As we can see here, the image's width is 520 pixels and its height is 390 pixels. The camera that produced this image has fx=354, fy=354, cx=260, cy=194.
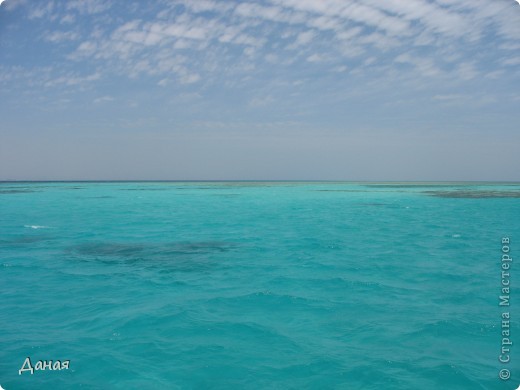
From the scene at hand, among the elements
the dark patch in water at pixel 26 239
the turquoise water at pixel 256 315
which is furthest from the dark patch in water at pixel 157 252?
the dark patch in water at pixel 26 239

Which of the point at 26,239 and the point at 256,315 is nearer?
the point at 256,315

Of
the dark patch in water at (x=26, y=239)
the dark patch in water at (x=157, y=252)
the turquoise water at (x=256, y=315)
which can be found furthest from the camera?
the dark patch in water at (x=26, y=239)

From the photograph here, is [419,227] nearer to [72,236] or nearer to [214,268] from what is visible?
[214,268]

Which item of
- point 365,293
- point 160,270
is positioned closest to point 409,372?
point 365,293

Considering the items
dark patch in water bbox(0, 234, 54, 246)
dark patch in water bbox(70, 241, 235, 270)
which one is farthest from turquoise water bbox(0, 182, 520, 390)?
dark patch in water bbox(0, 234, 54, 246)

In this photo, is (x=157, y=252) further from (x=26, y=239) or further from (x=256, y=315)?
(x=26, y=239)

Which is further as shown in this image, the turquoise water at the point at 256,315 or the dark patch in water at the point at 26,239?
the dark patch in water at the point at 26,239

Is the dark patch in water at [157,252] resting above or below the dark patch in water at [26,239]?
below

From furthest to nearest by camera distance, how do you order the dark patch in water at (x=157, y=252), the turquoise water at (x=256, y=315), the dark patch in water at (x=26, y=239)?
the dark patch in water at (x=26, y=239) < the dark patch in water at (x=157, y=252) < the turquoise water at (x=256, y=315)

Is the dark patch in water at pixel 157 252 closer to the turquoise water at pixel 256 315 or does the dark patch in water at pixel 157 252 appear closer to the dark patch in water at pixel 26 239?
the turquoise water at pixel 256 315

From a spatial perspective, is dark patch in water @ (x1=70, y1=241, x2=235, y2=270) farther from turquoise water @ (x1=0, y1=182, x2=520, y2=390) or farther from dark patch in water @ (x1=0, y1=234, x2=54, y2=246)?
dark patch in water @ (x1=0, y1=234, x2=54, y2=246)

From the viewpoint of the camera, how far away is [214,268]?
16500mm

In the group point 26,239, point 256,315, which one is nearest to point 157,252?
point 256,315

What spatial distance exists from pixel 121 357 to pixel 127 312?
2.69 m
